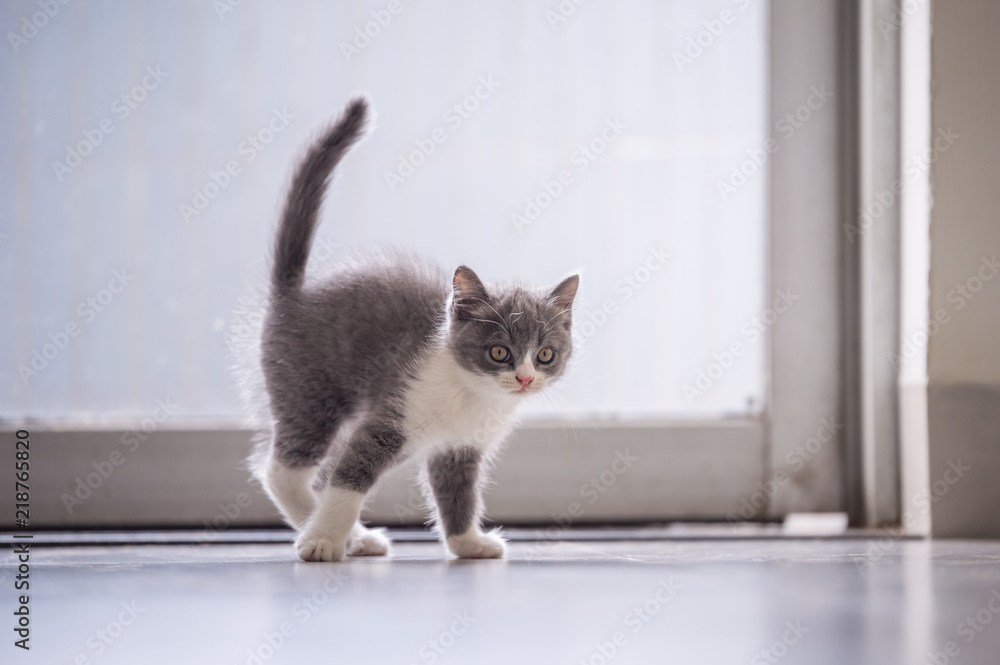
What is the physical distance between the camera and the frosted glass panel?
2086 millimetres

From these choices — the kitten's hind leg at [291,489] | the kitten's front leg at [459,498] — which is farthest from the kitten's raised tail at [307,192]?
the kitten's front leg at [459,498]

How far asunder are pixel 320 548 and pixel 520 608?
474mm

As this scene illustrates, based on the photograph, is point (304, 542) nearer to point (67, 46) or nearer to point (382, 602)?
point (382, 602)

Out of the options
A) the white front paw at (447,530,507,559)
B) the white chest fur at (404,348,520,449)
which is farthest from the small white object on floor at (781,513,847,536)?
the white chest fur at (404,348,520,449)

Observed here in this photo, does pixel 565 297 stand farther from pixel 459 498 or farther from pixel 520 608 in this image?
pixel 520 608

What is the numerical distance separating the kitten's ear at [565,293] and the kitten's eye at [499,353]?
130 mm

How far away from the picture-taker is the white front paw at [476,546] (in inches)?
61.4

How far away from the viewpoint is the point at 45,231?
6.84ft

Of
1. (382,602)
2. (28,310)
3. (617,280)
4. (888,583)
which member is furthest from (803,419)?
(28,310)

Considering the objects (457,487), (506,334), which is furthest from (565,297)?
(457,487)

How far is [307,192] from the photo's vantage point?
5.37 feet

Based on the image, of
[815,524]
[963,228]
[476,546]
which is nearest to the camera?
[476,546]

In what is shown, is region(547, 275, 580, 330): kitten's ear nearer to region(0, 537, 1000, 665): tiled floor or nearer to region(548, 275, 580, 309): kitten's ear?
region(548, 275, 580, 309): kitten's ear

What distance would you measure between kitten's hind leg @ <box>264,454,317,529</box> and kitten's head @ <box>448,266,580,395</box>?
353 mm
